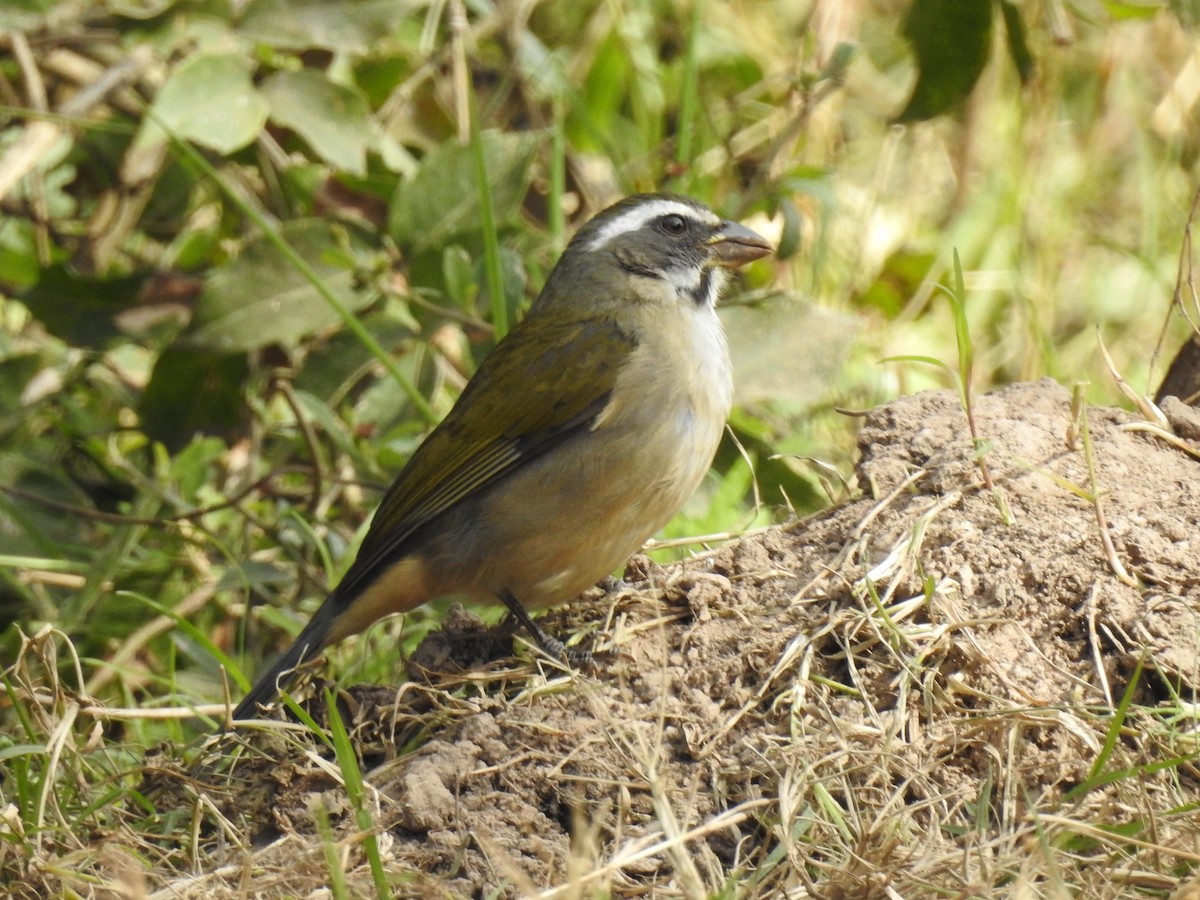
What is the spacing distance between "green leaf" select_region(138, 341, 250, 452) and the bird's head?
4.99 feet

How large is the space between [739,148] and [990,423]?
12.9 ft

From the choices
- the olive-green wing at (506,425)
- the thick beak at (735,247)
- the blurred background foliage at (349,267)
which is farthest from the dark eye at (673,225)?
the olive-green wing at (506,425)

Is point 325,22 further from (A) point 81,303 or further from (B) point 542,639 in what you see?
(B) point 542,639

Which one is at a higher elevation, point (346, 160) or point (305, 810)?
point (346, 160)

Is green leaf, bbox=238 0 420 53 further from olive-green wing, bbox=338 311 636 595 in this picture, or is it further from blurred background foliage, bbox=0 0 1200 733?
olive-green wing, bbox=338 311 636 595

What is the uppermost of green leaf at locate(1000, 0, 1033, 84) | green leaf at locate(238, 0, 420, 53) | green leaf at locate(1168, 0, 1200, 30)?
green leaf at locate(1168, 0, 1200, 30)

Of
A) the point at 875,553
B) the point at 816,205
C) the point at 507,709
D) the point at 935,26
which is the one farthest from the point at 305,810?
the point at 816,205

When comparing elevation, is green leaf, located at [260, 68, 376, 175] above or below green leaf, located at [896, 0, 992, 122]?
below

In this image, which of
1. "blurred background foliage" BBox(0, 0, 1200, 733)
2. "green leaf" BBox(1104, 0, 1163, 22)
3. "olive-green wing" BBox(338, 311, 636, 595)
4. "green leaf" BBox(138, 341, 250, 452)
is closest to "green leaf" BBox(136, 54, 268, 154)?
"blurred background foliage" BBox(0, 0, 1200, 733)

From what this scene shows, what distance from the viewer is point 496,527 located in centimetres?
445

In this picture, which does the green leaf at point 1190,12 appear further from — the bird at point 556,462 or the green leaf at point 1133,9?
the bird at point 556,462

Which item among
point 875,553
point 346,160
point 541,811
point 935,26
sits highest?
point 935,26

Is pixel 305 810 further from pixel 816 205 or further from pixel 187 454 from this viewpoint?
pixel 816 205

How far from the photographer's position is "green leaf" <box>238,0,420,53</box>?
5.57 metres
